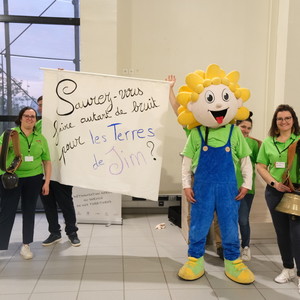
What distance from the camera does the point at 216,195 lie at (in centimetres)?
257

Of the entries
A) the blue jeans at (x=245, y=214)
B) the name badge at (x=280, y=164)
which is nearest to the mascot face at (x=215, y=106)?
the name badge at (x=280, y=164)

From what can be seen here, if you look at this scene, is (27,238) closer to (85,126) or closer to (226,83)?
(85,126)

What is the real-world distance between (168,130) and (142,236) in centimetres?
154

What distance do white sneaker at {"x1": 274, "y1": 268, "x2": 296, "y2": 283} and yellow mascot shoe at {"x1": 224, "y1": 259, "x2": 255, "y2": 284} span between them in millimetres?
203

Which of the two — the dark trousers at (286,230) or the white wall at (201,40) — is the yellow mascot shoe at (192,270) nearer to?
the dark trousers at (286,230)

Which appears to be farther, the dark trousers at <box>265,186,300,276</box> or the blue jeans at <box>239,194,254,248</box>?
the blue jeans at <box>239,194,254,248</box>

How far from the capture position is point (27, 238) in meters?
3.15

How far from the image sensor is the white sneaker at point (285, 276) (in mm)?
2641

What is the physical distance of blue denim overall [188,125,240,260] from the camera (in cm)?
254

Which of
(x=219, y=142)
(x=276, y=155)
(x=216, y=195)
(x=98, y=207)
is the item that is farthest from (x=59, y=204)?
(x=276, y=155)

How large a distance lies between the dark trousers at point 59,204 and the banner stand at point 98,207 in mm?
629

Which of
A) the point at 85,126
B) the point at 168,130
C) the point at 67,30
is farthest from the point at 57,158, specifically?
the point at 67,30

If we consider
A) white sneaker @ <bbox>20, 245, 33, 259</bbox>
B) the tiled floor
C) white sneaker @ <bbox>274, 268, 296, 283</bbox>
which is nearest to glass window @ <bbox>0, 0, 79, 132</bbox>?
the tiled floor

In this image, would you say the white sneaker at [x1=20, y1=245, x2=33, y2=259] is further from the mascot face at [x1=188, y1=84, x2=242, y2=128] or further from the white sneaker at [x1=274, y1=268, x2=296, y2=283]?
the white sneaker at [x1=274, y1=268, x2=296, y2=283]
